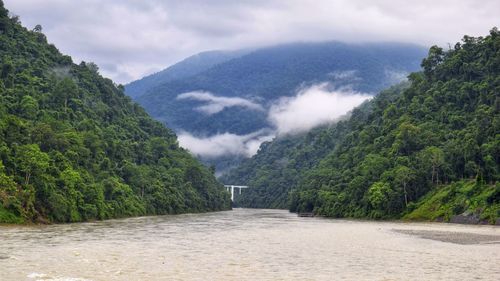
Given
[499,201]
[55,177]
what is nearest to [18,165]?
[55,177]

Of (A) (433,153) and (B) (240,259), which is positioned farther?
(A) (433,153)

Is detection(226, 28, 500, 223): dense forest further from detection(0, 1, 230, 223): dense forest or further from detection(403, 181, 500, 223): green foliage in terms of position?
detection(0, 1, 230, 223): dense forest

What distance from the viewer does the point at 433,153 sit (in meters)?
131

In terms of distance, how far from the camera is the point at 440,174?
132m

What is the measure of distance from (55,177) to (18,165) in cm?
1011

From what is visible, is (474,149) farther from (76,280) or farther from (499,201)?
(76,280)

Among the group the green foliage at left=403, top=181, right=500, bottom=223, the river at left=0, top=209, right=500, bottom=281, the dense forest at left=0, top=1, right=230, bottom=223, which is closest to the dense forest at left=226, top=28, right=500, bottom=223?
the green foliage at left=403, top=181, right=500, bottom=223

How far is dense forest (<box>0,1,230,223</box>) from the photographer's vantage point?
3536 inches

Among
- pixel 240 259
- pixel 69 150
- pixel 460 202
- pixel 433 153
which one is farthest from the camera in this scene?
pixel 433 153

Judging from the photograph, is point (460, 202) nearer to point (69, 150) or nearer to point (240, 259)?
point (69, 150)

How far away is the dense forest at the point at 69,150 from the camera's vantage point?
8981cm

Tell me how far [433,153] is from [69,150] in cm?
7444

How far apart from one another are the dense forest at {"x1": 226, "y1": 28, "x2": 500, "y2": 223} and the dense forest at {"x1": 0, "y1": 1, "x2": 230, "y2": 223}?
47.7 m

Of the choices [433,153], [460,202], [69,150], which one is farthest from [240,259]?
[433,153]
